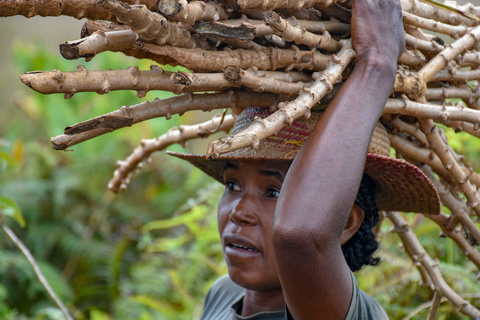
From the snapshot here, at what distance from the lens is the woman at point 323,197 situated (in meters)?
1.17

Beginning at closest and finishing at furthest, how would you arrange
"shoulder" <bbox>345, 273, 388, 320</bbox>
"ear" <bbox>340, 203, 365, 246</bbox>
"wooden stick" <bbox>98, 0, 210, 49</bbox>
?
"wooden stick" <bbox>98, 0, 210, 49</bbox> < "shoulder" <bbox>345, 273, 388, 320</bbox> < "ear" <bbox>340, 203, 365, 246</bbox>

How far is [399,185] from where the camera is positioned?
158 centimetres

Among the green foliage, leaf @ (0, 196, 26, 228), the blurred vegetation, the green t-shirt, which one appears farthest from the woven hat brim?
the green foliage

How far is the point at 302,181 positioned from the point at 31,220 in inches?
160

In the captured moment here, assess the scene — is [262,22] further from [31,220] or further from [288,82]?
[31,220]

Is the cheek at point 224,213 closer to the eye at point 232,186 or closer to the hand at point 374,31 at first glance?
the eye at point 232,186

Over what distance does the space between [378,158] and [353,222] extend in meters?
0.25

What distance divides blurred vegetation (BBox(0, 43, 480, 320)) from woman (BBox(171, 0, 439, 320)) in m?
1.83

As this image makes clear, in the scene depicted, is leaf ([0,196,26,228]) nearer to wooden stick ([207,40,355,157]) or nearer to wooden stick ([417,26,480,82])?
wooden stick ([207,40,355,157])

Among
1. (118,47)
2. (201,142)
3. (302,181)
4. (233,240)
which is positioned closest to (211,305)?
(233,240)

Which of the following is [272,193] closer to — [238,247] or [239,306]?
[238,247]

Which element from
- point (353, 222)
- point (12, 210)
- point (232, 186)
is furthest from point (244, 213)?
point (12, 210)

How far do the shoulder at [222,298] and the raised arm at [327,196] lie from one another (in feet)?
2.35

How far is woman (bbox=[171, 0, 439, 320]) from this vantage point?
117 cm
